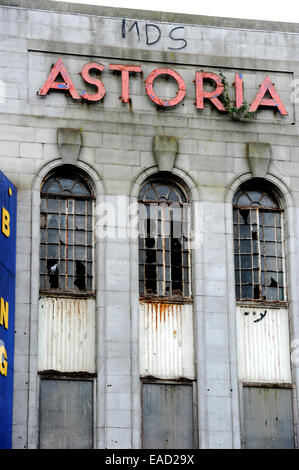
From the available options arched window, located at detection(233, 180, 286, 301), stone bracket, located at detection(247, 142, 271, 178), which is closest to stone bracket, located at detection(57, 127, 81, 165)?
arched window, located at detection(233, 180, 286, 301)

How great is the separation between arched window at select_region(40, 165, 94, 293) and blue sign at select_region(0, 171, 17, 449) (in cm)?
119

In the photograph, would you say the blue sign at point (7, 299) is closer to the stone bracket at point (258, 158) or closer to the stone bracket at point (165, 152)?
the stone bracket at point (165, 152)

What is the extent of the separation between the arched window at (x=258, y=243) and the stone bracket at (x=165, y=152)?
2251 mm

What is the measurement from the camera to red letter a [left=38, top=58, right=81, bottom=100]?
112 ft

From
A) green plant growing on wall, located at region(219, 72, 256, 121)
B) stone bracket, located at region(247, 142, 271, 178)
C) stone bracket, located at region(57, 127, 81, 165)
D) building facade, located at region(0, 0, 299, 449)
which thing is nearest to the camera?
building facade, located at region(0, 0, 299, 449)

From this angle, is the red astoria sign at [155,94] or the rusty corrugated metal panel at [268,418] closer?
the rusty corrugated metal panel at [268,418]

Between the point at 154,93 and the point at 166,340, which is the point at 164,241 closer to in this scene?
the point at 166,340

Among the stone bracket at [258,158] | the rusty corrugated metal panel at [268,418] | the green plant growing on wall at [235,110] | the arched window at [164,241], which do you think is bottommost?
the rusty corrugated metal panel at [268,418]

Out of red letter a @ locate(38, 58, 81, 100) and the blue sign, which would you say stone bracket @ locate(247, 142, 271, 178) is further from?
the blue sign

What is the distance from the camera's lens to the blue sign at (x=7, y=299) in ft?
100

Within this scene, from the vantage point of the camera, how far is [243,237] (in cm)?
3456

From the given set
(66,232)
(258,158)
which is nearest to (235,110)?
(258,158)

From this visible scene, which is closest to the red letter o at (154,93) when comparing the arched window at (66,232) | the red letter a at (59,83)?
the red letter a at (59,83)

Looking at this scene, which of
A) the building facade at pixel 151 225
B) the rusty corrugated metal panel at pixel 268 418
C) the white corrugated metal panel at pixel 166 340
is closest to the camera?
the building facade at pixel 151 225
